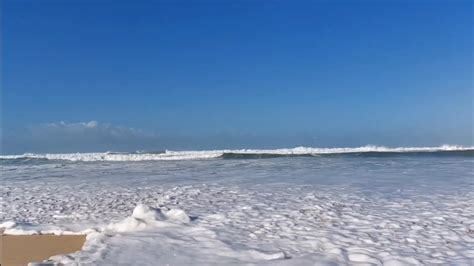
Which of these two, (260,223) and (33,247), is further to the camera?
(260,223)

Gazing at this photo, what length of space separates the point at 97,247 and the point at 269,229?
217cm

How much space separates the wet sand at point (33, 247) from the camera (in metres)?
4.81

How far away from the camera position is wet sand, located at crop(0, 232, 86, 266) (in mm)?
4812

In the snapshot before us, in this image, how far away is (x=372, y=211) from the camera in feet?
23.1

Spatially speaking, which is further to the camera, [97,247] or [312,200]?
[312,200]

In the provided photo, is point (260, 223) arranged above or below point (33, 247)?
above

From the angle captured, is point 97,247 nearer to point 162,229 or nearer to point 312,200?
point 162,229

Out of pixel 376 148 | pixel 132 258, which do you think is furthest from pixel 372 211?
pixel 376 148

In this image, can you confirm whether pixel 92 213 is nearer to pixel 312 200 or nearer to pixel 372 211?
pixel 312 200

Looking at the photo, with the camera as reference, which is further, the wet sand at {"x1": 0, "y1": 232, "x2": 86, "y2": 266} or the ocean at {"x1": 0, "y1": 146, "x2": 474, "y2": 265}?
the wet sand at {"x1": 0, "y1": 232, "x2": 86, "y2": 266}

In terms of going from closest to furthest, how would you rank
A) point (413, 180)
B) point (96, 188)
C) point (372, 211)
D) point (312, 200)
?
point (372, 211)
point (312, 200)
point (96, 188)
point (413, 180)

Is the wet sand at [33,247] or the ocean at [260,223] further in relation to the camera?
the wet sand at [33,247]

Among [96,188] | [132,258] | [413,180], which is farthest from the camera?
[413,180]

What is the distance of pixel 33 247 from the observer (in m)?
5.30
